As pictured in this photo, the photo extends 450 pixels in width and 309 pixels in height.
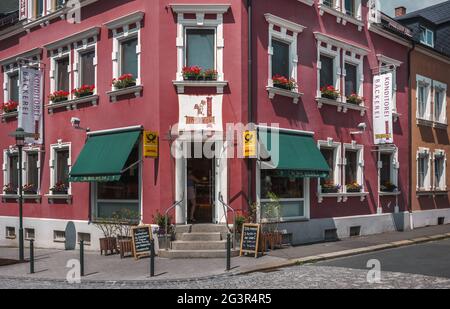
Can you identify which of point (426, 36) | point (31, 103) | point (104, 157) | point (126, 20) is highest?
point (426, 36)

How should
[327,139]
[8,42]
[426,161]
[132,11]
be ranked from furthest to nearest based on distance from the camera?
[426,161] → [8,42] → [327,139] → [132,11]

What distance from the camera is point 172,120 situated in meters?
15.5

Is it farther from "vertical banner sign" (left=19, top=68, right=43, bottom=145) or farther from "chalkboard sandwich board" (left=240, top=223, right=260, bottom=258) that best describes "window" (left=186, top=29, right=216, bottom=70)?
"vertical banner sign" (left=19, top=68, right=43, bottom=145)

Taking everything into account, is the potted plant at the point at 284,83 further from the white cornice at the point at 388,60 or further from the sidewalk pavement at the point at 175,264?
the white cornice at the point at 388,60

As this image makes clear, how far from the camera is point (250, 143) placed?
15219 millimetres

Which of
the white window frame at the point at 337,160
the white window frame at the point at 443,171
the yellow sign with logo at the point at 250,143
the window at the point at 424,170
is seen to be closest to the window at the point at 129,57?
the yellow sign with logo at the point at 250,143

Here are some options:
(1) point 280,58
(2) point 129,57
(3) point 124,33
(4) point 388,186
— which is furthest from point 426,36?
(3) point 124,33

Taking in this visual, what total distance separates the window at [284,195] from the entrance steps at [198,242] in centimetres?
171

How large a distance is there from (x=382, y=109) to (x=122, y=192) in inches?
402

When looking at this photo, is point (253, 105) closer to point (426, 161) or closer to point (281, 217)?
point (281, 217)

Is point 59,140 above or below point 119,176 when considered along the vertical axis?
above

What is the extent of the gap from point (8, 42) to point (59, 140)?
230 inches

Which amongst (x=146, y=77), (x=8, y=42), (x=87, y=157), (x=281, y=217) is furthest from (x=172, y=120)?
(x=8, y=42)

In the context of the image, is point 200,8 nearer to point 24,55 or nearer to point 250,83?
point 250,83
